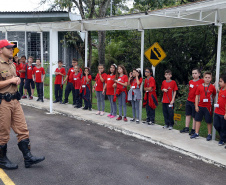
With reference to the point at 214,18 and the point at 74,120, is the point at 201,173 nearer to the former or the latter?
the point at 214,18

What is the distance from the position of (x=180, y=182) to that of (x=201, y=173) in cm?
67

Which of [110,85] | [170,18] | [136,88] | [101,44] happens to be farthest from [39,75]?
[170,18]

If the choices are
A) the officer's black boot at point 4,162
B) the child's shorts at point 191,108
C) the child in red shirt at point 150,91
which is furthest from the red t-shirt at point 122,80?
the officer's black boot at point 4,162

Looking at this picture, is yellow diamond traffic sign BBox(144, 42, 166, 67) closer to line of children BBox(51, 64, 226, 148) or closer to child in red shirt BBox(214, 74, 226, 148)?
line of children BBox(51, 64, 226, 148)

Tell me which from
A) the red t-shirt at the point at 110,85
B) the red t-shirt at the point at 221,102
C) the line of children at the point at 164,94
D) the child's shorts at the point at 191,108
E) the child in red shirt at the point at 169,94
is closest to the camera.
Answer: the red t-shirt at the point at 221,102

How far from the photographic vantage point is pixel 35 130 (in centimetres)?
793

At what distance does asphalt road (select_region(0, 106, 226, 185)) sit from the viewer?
15.8 ft

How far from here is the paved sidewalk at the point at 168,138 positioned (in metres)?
6.10

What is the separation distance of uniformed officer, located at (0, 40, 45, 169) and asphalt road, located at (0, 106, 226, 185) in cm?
24

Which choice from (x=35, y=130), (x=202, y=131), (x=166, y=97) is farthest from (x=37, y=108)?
(x=202, y=131)

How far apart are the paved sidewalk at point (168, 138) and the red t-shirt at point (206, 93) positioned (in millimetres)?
969

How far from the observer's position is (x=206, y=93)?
22.9 ft

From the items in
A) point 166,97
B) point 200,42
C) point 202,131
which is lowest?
point 202,131

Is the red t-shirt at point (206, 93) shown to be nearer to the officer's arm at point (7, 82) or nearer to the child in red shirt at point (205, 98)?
the child in red shirt at point (205, 98)
